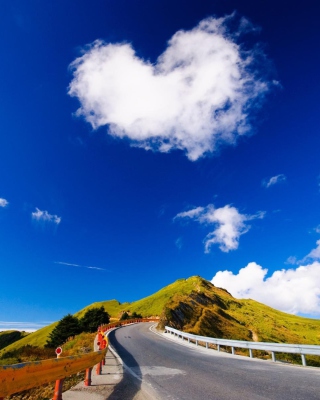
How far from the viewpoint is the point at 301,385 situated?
23.8ft

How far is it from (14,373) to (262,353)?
92.1 ft

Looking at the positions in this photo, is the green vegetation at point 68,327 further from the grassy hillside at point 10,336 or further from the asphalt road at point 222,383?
the grassy hillside at point 10,336

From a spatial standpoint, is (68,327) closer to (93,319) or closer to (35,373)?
(93,319)

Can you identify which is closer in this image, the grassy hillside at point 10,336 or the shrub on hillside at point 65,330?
the shrub on hillside at point 65,330

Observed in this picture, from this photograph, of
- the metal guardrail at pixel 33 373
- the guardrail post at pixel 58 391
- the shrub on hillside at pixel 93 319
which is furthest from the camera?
the shrub on hillside at pixel 93 319

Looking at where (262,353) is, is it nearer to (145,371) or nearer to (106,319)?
(145,371)

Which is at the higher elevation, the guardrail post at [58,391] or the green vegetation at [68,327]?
the green vegetation at [68,327]

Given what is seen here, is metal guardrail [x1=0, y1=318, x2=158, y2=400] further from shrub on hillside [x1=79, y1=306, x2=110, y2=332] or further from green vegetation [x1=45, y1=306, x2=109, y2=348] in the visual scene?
shrub on hillside [x1=79, y1=306, x2=110, y2=332]

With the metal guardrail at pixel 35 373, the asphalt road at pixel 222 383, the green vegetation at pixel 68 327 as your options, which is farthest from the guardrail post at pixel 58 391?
the green vegetation at pixel 68 327

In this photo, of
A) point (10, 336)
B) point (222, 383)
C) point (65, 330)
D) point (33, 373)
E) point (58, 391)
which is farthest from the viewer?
point (10, 336)

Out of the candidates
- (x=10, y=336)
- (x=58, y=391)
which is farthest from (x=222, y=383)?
(x=10, y=336)

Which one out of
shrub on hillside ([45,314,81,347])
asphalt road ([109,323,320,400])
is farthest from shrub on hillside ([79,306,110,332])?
asphalt road ([109,323,320,400])

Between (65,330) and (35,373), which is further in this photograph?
(65,330)

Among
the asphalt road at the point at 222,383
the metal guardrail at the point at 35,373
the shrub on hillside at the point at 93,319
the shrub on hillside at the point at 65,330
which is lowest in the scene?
the asphalt road at the point at 222,383
